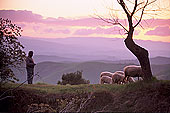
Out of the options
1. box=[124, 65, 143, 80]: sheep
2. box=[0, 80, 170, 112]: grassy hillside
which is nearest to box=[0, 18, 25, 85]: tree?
box=[0, 80, 170, 112]: grassy hillside

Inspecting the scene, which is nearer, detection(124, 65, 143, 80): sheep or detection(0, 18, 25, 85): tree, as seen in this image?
detection(0, 18, 25, 85): tree

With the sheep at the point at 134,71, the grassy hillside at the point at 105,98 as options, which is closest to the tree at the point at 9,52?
the grassy hillside at the point at 105,98

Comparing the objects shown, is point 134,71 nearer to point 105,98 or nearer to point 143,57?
point 143,57

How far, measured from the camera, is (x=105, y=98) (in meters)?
12.5

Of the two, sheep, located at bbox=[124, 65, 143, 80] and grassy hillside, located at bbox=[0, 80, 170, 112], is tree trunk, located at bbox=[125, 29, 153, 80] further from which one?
sheep, located at bbox=[124, 65, 143, 80]

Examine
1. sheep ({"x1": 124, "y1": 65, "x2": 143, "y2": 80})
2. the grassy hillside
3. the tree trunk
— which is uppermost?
the tree trunk

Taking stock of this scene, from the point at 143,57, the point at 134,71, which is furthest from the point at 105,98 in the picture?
the point at 134,71

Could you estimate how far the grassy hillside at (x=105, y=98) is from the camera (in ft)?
36.9

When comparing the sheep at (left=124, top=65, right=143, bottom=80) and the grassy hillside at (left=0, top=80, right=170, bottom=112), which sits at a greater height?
the sheep at (left=124, top=65, right=143, bottom=80)

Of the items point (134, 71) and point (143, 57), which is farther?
point (134, 71)

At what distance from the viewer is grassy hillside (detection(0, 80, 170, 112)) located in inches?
443

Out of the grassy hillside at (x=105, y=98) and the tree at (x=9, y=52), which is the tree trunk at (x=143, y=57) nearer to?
the grassy hillside at (x=105, y=98)

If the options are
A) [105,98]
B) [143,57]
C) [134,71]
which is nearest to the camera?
[105,98]

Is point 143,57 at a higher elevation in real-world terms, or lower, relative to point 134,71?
higher
